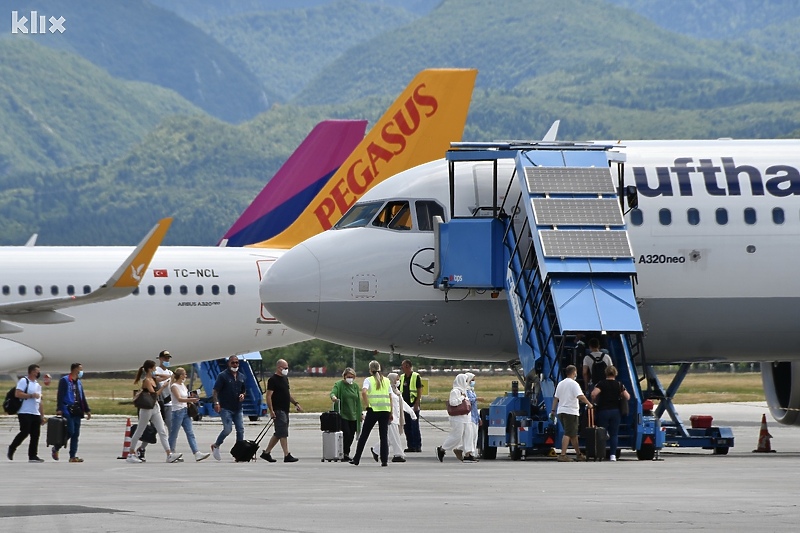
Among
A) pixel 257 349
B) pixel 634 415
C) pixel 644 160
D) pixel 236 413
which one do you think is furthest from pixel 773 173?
pixel 257 349

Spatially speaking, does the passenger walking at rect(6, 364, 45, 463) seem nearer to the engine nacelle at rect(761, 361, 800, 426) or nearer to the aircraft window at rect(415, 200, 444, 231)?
the aircraft window at rect(415, 200, 444, 231)

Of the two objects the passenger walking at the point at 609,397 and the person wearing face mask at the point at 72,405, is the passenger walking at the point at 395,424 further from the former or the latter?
the person wearing face mask at the point at 72,405

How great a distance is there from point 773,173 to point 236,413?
31.8ft

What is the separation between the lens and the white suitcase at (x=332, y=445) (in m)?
24.9

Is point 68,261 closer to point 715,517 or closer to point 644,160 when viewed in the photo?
point 644,160

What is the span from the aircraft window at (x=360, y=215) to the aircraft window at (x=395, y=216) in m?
0.18

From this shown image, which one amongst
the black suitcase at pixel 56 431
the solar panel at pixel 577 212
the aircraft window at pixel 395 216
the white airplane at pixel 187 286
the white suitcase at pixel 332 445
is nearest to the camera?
the solar panel at pixel 577 212

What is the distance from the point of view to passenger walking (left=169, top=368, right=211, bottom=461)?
26.2 metres

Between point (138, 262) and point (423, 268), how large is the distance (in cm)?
1088

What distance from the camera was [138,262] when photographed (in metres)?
34.2

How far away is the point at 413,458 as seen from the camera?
26453mm

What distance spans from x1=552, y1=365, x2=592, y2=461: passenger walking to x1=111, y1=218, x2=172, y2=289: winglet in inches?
516

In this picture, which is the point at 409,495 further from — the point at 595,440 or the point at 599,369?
the point at 599,369

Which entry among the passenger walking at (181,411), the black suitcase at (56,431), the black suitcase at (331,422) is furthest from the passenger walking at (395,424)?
the black suitcase at (56,431)
